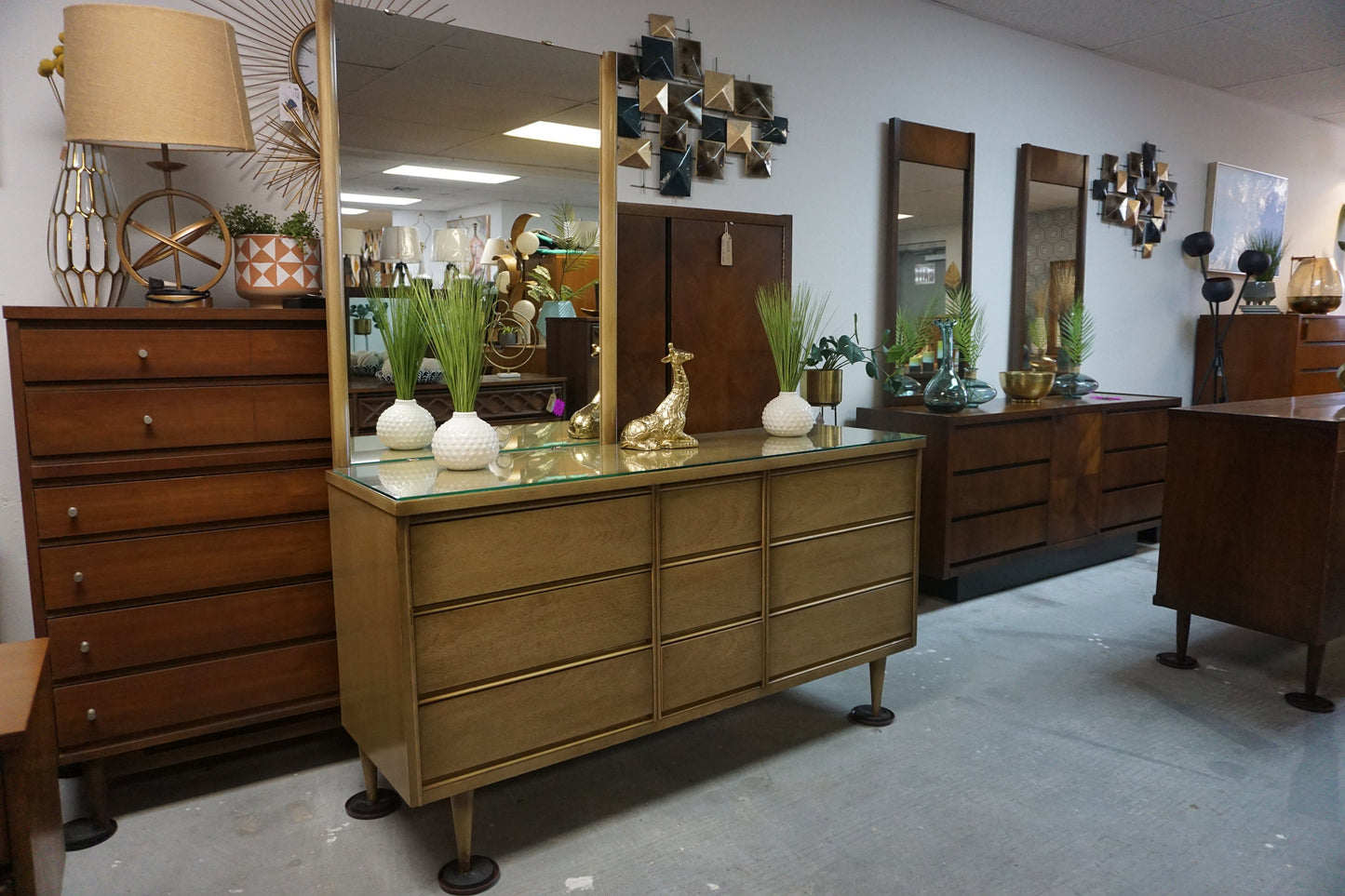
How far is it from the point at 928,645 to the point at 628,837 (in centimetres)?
177

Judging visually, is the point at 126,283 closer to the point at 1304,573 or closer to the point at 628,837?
the point at 628,837

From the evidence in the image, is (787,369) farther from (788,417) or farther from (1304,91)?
(1304,91)

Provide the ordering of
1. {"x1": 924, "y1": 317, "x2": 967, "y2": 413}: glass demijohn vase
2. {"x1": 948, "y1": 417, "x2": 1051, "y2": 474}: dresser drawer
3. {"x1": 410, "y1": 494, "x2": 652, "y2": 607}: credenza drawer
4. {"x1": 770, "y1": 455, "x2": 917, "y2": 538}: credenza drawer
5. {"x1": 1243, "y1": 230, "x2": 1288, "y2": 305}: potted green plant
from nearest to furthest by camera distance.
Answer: {"x1": 410, "y1": 494, "x2": 652, "y2": 607}: credenza drawer, {"x1": 770, "y1": 455, "x2": 917, "y2": 538}: credenza drawer, {"x1": 948, "y1": 417, "x2": 1051, "y2": 474}: dresser drawer, {"x1": 924, "y1": 317, "x2": 967, "y2": 413}: glass demijohn vase, {"x1": 1243, "y1": 230, "x2": 1288, "y2": 305}: potted green plant

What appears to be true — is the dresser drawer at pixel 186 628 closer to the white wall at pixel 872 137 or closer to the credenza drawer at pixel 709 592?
the white wall at pixel 872 137

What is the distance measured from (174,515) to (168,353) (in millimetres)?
433

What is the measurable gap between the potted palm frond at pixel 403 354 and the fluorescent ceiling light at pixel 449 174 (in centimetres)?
33

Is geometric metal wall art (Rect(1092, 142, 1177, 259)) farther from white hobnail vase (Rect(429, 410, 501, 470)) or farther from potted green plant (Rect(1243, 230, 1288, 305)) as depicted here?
white hobnail vase (Rect(429, 410, 501, 470))

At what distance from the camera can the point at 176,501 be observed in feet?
7.41

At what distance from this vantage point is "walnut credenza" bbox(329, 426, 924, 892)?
6.33 feet

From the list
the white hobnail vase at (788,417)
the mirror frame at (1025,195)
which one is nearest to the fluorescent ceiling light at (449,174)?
the white hobnail vase at (788,417)

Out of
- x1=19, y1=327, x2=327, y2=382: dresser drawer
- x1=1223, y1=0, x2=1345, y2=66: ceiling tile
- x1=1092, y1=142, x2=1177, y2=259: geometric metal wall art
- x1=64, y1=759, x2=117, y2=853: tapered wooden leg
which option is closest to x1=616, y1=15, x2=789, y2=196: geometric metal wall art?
x1=19, y1=327, x2=327, y2=382: dresser drawer

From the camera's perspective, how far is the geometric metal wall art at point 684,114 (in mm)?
3336

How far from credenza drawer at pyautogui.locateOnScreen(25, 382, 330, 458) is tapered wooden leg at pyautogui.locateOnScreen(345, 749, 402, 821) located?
93 cm

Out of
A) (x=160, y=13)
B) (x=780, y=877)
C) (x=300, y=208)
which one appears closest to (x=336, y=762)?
(x=780, y=877)
